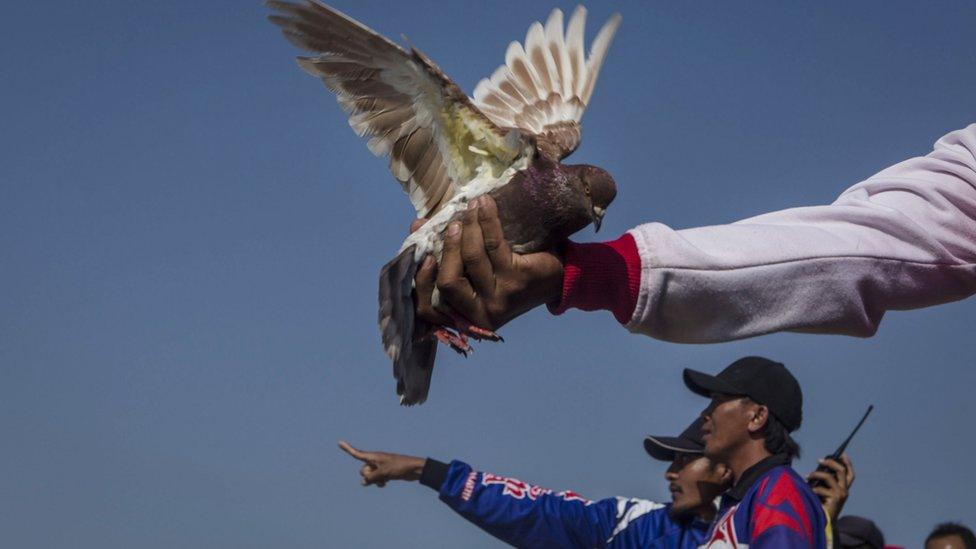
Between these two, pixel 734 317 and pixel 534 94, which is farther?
pixel 534 94

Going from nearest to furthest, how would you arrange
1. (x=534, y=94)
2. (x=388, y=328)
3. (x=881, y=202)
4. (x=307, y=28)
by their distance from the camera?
1. (x=881, y=202)
2. (x=388, y=328)
3. (x=307, y=28)
4. (x=534, y=94)

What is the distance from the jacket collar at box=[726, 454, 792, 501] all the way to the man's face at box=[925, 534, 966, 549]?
1.93 meters

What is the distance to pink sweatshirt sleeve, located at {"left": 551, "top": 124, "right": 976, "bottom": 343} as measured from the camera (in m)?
2.18

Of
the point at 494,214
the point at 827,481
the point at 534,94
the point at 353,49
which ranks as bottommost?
the point at 827,481

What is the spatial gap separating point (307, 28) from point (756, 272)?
250 cm

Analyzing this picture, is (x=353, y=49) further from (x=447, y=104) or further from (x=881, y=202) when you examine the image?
A: (x=881, y=202)

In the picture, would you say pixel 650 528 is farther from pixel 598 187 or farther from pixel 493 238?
pixel 493 238

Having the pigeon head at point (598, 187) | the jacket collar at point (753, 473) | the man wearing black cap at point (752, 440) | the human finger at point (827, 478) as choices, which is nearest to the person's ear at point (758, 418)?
the man wearing black cap at point (752, 440)

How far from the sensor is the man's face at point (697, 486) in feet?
16.4

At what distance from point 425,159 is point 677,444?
1740 mm

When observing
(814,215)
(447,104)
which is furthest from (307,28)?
(814,215)

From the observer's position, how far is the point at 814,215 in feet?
7.54

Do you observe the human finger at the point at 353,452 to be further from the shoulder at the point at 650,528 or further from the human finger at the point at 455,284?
the human finger at the point at 455,284

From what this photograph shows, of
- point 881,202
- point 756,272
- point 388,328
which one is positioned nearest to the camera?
point 756,272
